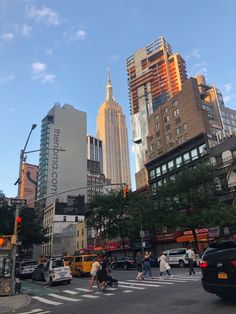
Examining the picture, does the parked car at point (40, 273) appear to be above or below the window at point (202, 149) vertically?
below

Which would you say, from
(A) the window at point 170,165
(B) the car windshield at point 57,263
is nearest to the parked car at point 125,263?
(B) the car windshield at point 57,263

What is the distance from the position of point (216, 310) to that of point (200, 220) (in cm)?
2694

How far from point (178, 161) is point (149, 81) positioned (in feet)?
409

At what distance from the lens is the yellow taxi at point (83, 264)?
29.4 metres

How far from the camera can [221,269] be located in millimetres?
8531

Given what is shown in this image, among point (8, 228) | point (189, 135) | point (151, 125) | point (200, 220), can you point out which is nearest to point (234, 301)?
point (200, 220)

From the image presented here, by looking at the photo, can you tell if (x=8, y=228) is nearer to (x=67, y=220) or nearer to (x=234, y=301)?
(x=234, y=301)

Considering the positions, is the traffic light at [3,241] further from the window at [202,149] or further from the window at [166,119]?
the window at [166,119]

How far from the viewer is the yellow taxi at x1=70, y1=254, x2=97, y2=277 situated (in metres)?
29.4

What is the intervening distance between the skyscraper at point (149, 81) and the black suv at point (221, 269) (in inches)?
5549

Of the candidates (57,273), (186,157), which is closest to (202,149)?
(186,157)

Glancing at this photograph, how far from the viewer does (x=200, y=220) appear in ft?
112

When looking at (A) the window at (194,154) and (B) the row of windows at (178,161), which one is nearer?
(B) the row of windows at (178,161)

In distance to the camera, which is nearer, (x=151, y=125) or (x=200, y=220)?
(x=200, y=220)
